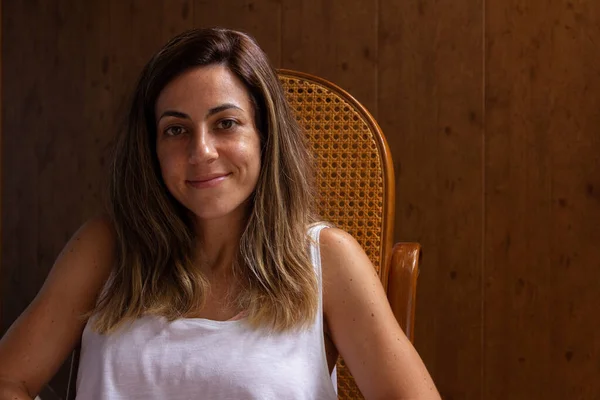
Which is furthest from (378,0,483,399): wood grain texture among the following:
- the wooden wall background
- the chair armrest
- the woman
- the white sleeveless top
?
the white sleeveless top

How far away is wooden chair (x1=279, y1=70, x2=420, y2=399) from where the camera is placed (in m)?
1.58

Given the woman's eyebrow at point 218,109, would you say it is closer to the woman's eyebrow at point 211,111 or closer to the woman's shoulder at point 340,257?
the woman's eyebrow at point 211,111

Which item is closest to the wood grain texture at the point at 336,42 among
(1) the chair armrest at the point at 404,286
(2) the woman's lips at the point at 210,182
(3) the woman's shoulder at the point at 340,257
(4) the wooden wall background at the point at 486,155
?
(4) the wooden wall background at the point at 486,155

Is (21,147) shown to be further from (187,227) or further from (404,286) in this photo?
(404,286)

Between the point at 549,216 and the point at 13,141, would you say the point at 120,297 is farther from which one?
the point at 13,141

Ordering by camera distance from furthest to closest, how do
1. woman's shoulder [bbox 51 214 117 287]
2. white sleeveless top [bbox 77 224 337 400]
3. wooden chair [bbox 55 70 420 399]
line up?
wooden chair [bbox 55 70 420 399]
woman's shoulder [bbox 51 214 117 287]
white sleeveless top [bbox 77 224 337 400]

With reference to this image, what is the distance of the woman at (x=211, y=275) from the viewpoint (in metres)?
1.24

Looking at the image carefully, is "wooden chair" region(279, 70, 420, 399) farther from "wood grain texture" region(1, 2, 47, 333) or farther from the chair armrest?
"wood grain texture" region(1, 2, 47, 333)

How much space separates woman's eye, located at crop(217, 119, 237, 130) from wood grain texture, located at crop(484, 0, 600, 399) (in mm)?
1206

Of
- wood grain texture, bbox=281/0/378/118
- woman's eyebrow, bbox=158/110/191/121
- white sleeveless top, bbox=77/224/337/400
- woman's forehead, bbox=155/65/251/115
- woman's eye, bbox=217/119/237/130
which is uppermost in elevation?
wood grain texture, bbox=281/0/378/118

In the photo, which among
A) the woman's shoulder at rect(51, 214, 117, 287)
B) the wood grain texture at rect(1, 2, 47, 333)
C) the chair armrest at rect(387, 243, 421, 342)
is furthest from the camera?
the wood grain texture at rect(1, 2, 47, 333)

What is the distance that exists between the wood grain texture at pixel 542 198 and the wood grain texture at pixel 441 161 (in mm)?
44

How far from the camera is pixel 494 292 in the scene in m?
2.34

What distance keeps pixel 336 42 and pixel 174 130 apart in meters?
1.24
